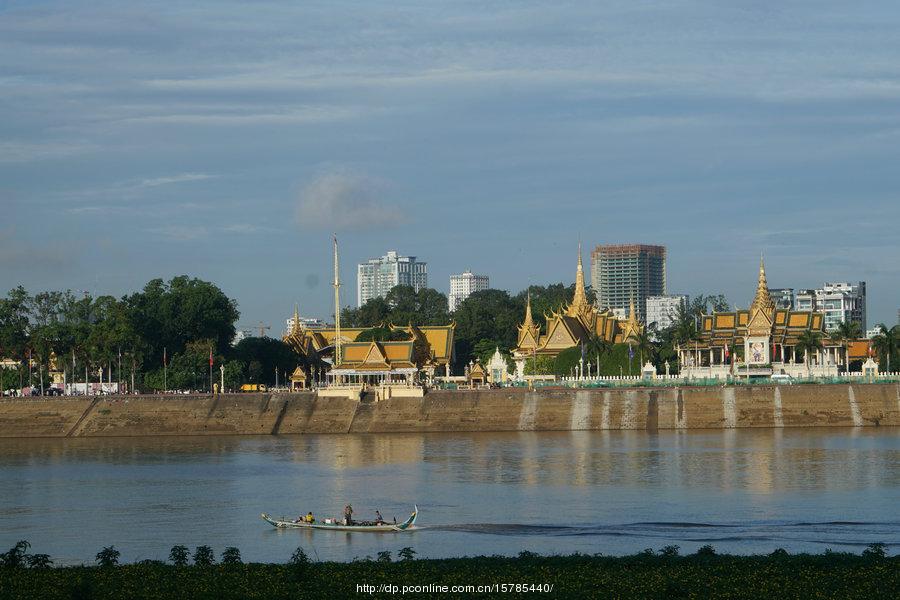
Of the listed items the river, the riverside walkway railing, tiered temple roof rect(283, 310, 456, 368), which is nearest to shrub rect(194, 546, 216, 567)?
the river

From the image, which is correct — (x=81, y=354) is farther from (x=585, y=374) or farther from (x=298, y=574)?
(x=298, y=574)

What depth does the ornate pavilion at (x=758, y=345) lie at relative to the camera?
126 meters

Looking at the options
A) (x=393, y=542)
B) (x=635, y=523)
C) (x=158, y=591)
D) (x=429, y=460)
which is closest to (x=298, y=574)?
(x=158, y=591)

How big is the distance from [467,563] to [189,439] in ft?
226

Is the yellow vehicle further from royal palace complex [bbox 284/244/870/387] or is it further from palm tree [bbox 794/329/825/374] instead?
palm tree [bbox 794/329/825/374]

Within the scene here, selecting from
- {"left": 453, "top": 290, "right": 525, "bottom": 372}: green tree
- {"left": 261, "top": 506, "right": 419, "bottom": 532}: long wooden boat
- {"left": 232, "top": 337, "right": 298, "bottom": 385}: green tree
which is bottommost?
{"left": 261, "top": 506, "right": 419, "bottom": 532}: long wooden boat

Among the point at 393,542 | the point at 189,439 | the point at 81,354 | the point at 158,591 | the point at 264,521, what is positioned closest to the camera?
the point at 158,591

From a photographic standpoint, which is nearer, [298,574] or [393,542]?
[298,574]

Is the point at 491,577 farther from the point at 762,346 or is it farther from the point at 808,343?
the point at 762,346

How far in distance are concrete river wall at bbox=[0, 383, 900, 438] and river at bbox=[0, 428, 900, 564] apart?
173 inches

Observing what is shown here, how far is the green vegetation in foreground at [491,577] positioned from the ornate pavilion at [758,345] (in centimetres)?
8753

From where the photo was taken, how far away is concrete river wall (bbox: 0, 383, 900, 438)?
327 ft

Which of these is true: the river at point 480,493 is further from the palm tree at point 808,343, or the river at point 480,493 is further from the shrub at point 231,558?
the palm tree at point 808,343

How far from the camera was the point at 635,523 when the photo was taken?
52.2m
